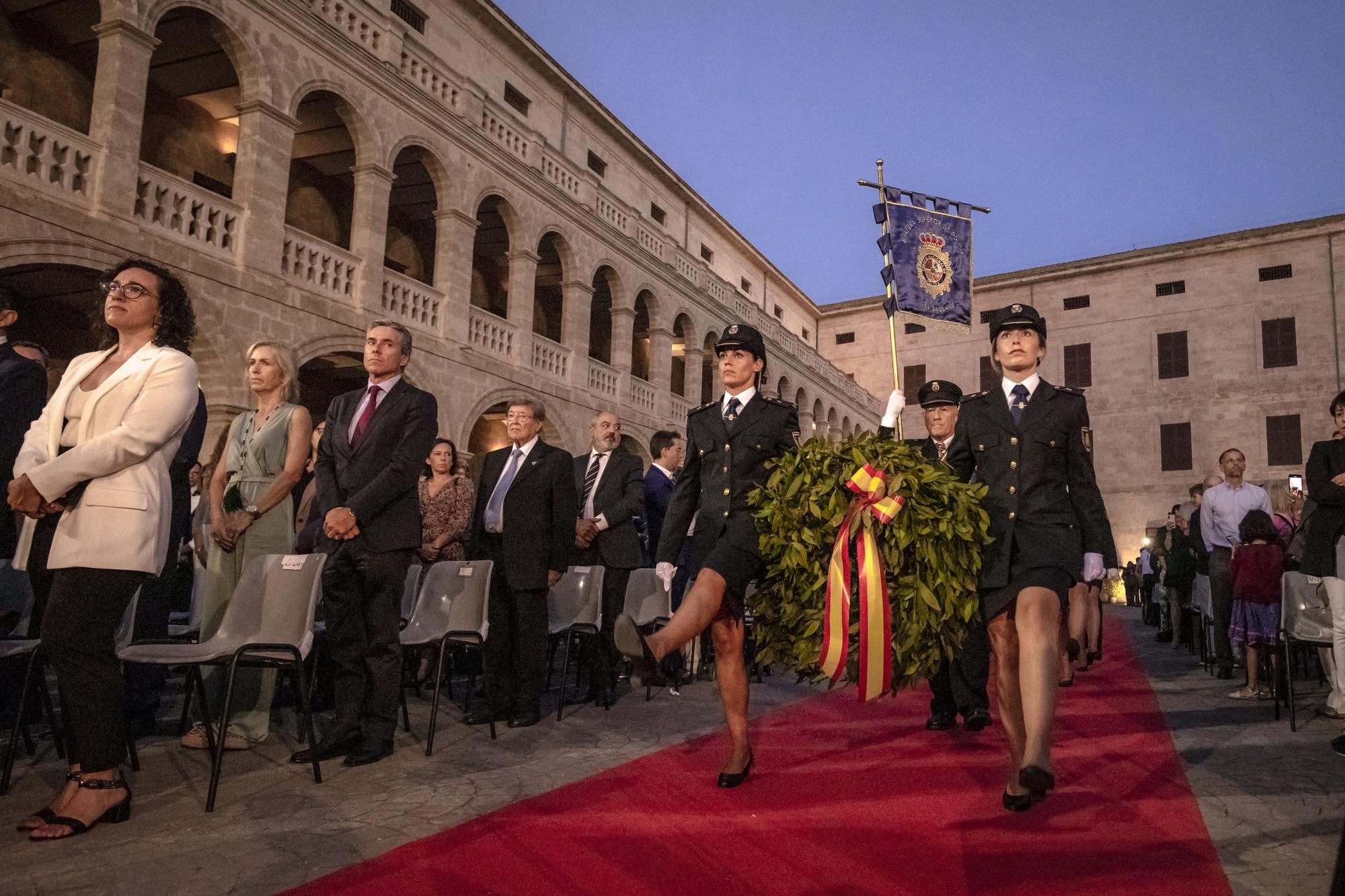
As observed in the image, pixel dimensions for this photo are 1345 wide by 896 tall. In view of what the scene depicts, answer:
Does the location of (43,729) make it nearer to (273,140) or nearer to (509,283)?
(273,140)

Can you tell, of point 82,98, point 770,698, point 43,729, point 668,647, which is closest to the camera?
→ point 668,647

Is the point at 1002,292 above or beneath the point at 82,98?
above

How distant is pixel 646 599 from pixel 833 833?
337 cm

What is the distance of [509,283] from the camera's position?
52.9ft

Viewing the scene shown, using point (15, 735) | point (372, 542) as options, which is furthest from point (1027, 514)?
point (15, 735)

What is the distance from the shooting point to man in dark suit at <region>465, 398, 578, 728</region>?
208 inches

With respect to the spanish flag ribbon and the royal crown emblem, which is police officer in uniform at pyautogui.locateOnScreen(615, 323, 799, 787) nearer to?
the spanish flag ribbon

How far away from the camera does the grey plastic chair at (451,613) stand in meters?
4.72

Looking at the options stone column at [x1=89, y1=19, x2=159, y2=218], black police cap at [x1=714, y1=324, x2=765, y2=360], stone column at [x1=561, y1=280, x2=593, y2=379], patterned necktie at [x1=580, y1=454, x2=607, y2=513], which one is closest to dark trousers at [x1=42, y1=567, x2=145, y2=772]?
black police cap at [x1=714, y1=324, x2=765, y2=360]

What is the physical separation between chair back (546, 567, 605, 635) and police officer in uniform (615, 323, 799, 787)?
2010mm

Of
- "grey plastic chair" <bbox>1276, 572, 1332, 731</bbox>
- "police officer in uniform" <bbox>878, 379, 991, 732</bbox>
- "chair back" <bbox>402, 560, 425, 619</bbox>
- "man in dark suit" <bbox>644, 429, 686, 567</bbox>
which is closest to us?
"police officer in uniform" <bbox>878, 379, 991, 732</bbox>

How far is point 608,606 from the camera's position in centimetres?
687

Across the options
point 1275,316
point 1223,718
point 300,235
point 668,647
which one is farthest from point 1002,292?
point 668,647

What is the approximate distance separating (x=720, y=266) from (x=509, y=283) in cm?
1335
